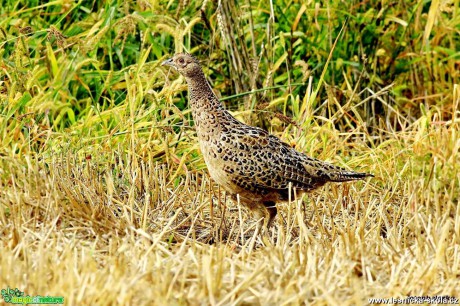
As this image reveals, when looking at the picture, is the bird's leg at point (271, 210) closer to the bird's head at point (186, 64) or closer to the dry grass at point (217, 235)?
the dry grass at point (217, 235)

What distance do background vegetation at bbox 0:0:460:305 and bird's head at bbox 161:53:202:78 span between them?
1.22ft

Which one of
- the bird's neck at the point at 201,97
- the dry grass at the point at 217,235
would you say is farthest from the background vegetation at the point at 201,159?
the bird's neck at the point at 201,97

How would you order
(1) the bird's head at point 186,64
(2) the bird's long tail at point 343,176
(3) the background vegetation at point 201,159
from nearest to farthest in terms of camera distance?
(3) the background vegetation at point 201,159
(2) the bird's long tail at point 343,176
(1) the bird's head at point 186,64

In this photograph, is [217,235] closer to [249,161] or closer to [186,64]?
[249,161]

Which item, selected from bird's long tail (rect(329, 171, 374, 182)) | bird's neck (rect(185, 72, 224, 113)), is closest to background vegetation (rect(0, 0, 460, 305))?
bird's long tail (rect(329, 171, 374, 182))

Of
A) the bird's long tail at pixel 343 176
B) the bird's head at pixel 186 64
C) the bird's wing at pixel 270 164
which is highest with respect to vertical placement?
the bird's head at pixel 186 64

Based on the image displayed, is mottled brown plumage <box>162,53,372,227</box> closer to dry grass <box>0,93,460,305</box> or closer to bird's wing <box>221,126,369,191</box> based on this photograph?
bird's wing <box>221,126,369,191</box>

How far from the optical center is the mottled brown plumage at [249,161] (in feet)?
17.0

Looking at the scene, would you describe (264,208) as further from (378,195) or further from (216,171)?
(378,195)

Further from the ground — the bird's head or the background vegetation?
the bird's head

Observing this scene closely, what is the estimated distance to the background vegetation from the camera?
392 centimetres

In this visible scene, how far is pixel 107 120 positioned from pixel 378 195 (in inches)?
73.4

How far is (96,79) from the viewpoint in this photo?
6594mm

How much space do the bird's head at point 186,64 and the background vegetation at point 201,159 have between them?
1.22 feet
